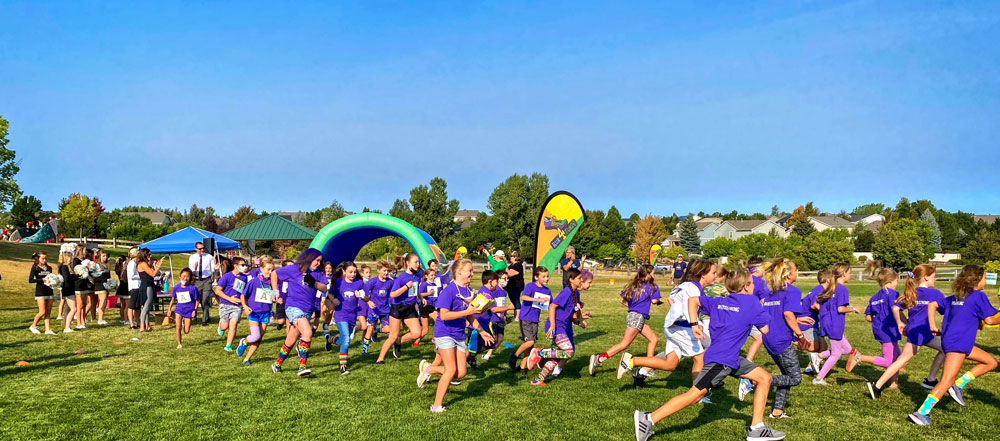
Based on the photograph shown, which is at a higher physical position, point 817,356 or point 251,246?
point 251,246

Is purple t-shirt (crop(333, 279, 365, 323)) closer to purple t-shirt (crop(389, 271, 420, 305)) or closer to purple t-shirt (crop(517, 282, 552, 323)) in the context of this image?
purple t-shirt (crop(389, 271, 420, 305))

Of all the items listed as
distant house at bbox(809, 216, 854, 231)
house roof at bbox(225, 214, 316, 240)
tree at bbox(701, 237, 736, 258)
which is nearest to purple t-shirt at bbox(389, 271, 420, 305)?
house roof at bbox(225, 214, 316, 240)

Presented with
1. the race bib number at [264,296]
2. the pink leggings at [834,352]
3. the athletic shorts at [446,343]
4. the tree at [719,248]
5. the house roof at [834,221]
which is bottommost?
the pink leggings at [834,352]

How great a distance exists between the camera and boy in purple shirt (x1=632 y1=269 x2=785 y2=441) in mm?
5680

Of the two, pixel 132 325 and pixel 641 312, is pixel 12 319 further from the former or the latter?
pixel 641 312

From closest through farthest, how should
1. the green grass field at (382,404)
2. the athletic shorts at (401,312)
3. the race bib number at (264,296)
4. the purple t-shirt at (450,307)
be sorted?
the green grass field at (382,404), the purple t-shirt at (450,307), the race bib number at (264,296), the athletic shorts at (401,312)

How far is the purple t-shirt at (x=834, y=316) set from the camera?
27.3ft

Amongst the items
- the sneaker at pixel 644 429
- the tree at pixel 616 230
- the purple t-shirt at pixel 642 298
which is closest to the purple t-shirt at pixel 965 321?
the purple t-shirt at pixel 642 298

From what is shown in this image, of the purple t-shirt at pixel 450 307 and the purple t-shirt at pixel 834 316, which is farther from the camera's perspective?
the purple t-shirt at pixel 834 316

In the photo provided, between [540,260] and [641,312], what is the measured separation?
1384cm

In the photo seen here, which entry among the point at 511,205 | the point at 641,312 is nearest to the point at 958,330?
the point at 641,312

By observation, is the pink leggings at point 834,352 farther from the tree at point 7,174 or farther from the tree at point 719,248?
the tree at point 719,248

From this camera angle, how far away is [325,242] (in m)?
21.2

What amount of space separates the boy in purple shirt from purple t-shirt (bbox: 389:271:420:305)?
4821 mm
